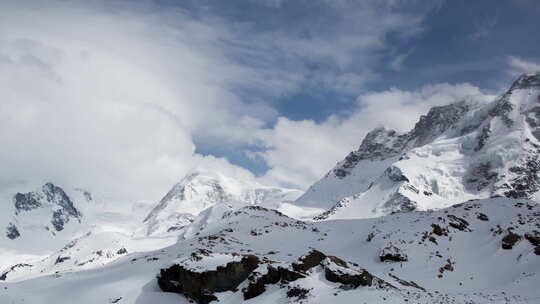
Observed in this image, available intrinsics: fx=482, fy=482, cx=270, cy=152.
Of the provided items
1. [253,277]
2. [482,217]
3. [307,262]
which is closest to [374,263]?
[307,262]

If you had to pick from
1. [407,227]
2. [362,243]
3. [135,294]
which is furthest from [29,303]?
[407,227]

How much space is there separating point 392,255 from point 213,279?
2134 centimetres

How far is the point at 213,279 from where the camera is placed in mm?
37000

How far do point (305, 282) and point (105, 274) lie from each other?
2396 centimetres

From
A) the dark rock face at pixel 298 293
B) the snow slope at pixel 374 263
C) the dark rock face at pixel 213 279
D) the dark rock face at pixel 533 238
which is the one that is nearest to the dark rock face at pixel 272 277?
the snow slope at pixel 374 263

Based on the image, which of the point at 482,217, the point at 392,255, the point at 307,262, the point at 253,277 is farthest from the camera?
the point at 482,217

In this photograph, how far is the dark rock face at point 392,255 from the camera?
49075 millimetres

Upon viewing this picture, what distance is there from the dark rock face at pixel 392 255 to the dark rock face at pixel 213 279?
17.9 m

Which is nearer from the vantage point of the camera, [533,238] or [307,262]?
[307,262]

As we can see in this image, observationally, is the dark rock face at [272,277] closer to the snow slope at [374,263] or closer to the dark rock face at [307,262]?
the dark rock face at [307,262]

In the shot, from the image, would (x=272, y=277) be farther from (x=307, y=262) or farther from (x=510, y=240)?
(x=510, y=240)

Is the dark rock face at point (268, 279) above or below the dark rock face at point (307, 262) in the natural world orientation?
below

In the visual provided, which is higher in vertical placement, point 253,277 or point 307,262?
point 307,262

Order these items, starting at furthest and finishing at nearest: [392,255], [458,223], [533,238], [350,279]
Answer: [458,223]
[392,255]
[533,238]
[350,279]
